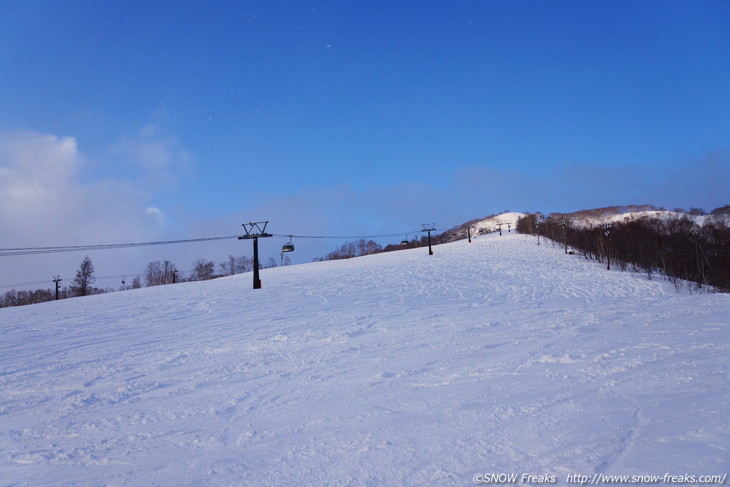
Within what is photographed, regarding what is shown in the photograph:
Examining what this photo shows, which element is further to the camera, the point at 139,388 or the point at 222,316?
the point at 222,316

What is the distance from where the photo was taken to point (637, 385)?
18.8 feet

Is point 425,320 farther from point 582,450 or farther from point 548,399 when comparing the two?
point 582,450

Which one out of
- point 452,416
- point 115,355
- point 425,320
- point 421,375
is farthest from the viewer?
point 425,320

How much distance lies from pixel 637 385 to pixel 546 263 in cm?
3462

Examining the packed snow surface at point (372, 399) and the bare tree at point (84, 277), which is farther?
the bare tree at point (84, 277)

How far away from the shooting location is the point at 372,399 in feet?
19.4

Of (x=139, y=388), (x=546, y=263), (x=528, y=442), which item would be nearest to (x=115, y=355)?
(x=139, y=388)

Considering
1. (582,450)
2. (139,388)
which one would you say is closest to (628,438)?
(582,450)

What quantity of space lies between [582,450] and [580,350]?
4814mm

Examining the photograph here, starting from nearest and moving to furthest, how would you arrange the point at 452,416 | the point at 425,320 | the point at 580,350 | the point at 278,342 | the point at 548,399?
the point at 452,416, the point at 548,399, the point at 580,350, the point at 278,342, the point at 425,320

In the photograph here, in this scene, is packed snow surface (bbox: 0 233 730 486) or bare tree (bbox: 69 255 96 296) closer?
packed snow surface (bbox: 0 233 730 486)

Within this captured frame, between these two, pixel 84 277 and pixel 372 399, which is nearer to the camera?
pixel 372 399

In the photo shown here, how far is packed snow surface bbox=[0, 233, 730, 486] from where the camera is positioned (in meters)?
3.97

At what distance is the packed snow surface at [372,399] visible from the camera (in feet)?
13.0
